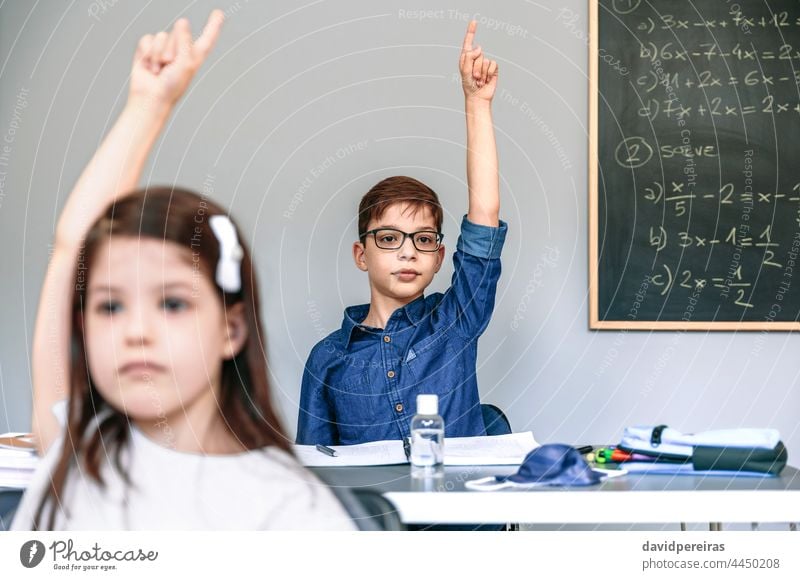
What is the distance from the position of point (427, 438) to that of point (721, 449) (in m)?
0.35

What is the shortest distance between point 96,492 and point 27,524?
0.13m

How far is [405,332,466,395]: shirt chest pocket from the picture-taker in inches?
60.3

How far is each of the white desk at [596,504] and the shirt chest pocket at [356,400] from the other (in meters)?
0.53

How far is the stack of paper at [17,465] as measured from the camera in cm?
98

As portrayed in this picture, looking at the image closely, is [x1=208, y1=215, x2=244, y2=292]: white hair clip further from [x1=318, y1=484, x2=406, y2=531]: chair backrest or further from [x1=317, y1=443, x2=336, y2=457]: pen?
[x1=317, y1=443, x2=336, y2=457]: pen

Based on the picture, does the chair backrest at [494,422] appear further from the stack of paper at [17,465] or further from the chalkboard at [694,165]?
the stack of paper at [17,465]

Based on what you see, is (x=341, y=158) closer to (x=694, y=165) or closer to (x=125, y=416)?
(x=694, y=165)

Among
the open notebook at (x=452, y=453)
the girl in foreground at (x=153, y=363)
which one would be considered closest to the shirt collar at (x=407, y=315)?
the open notebook at (x=452, y=453)

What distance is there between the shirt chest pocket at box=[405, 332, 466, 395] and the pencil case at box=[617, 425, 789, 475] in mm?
457

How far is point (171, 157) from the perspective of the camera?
6.48 feet

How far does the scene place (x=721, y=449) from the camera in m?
1.07

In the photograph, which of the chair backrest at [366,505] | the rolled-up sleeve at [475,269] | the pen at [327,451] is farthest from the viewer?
the rolled-up sleeve at [475,269]

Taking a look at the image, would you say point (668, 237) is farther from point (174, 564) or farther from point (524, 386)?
point (174, 564)

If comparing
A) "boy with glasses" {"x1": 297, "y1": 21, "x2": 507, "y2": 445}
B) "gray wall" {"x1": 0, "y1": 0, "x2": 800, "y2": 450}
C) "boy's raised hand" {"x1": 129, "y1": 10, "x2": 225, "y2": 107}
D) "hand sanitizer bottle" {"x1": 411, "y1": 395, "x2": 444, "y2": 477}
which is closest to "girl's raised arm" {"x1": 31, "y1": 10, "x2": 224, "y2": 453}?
"boy's raised hand" {"x1": 129, "y1": 10, "x2": 225, "y2": 107}
